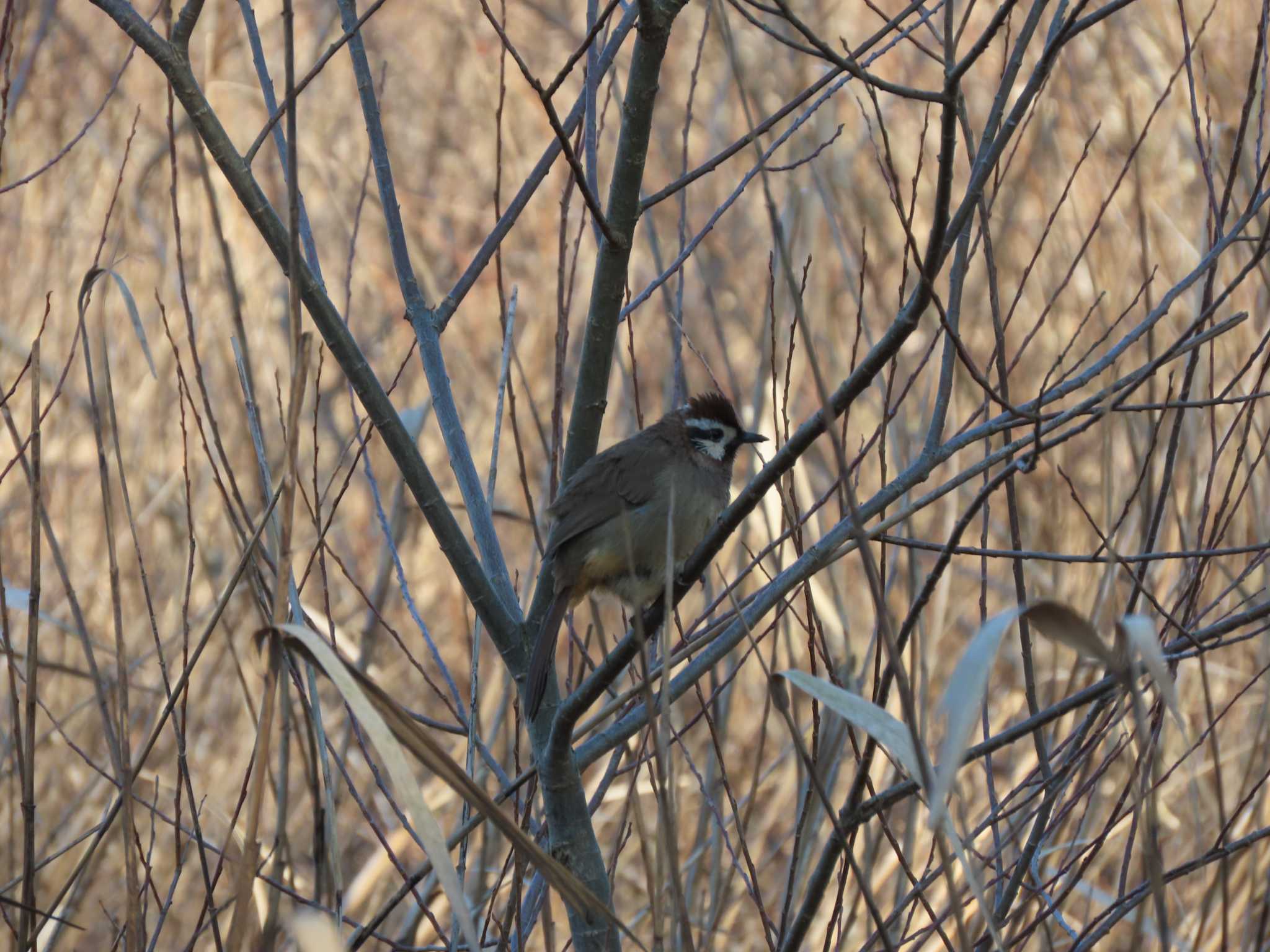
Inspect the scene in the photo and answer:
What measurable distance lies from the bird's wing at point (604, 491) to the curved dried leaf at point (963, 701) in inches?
70.6

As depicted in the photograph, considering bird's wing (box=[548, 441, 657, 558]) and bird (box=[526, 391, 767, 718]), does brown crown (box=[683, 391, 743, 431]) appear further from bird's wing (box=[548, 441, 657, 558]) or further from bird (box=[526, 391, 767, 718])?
bird's wing (box=[548, 441, 657, 558])

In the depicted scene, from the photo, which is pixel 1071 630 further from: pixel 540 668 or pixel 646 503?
pixel 646 503

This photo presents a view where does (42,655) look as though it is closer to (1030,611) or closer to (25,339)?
(25,339)

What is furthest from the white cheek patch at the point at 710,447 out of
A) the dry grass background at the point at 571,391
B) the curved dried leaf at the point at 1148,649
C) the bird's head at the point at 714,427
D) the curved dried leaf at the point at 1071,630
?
the curved dried leaf at the point at 1148,649

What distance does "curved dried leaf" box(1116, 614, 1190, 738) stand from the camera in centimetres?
144

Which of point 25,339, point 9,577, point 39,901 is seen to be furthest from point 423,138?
point 39,901

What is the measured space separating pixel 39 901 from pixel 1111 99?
607 centimetres

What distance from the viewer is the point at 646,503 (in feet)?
12.8

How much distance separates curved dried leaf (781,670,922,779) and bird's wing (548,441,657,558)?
5.06 feet

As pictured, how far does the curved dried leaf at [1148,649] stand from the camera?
1.44 meters

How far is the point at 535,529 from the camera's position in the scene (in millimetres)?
Result: 2715

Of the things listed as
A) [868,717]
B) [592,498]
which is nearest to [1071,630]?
[868,717]

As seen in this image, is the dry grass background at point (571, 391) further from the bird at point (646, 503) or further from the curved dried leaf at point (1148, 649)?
Answer: the curved dried leaf at point (1148, 649)

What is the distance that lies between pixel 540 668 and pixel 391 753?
3.63 feet
